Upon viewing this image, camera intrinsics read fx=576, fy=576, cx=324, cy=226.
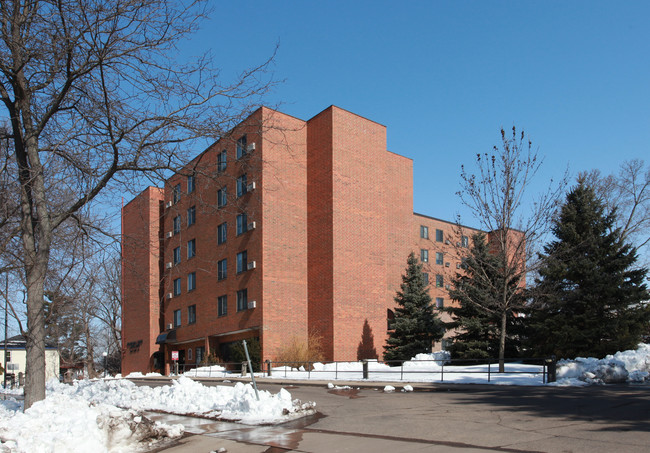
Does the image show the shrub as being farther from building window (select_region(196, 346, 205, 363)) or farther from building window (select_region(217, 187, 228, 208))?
building window (select_region(196, 346, 205, 363))

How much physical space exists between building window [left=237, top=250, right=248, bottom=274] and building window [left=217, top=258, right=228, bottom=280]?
79.8 inches

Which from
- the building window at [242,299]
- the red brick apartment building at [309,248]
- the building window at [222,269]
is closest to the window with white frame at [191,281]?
the red brick apartment building at [309,248]

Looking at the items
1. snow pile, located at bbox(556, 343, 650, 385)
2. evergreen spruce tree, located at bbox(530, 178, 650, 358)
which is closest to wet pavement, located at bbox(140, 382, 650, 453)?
snow pile, located at bbox(556, 343, 650, 385)

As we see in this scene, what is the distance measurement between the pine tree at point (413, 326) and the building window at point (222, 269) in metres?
12.8

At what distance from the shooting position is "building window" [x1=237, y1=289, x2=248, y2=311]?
128ft

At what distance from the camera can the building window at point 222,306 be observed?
41647 millimetres

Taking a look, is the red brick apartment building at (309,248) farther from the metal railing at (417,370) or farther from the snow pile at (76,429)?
the snow pile at (76,429)

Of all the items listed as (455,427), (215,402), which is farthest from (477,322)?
(455,427)

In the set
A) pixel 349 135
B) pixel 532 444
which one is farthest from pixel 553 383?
pixel 349 135

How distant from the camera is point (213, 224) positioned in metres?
44.9

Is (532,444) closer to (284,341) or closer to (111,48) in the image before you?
(111,48)

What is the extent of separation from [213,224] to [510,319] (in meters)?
23.4

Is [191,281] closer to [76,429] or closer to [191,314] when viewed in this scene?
[191,314]

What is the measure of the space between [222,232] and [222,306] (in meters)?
5.54
